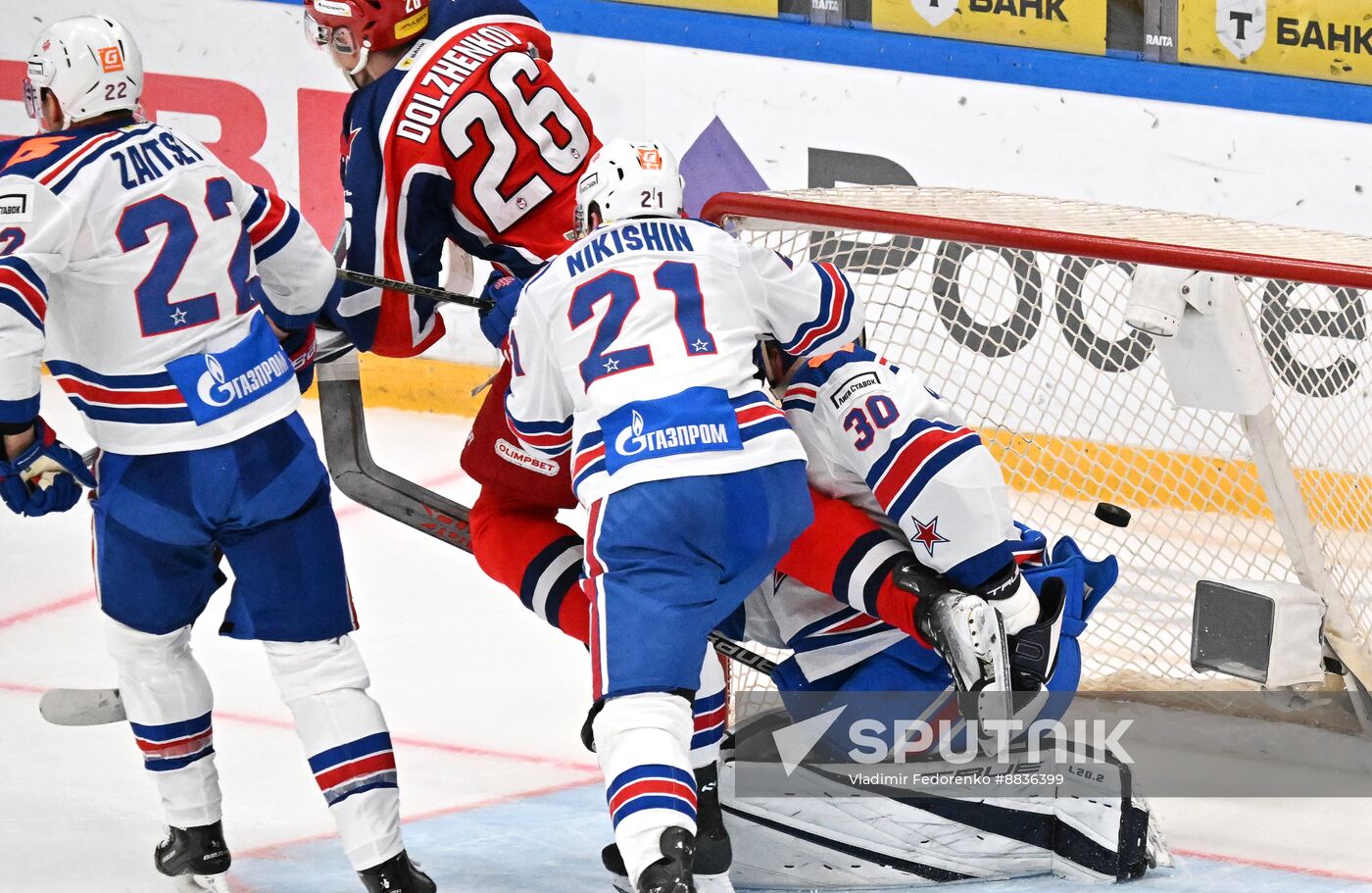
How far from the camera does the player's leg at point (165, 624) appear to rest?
2.74 metres

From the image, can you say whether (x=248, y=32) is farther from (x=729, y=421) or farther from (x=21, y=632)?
(x=729, y=421)

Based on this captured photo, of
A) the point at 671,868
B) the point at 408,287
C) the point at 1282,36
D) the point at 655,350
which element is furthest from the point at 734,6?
the point at 671,868

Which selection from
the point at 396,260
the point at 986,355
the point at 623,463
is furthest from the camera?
the point at 986,355

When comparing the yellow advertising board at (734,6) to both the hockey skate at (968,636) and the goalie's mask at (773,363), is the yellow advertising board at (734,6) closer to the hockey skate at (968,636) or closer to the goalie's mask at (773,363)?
the goalie's mask at (773,363)

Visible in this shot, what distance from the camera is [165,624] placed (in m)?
2.79

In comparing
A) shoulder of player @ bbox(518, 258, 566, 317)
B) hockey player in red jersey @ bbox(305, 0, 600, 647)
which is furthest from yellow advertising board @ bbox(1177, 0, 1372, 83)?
shoulder of player @ bbox(518, 258, 566, 317)

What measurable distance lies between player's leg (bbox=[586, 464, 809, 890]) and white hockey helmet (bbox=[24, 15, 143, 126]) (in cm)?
91

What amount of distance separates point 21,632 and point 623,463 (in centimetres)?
206

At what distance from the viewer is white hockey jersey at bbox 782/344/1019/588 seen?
113 inches

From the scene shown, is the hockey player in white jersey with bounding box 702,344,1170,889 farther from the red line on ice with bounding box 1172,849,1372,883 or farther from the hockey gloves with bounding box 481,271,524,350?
the hockey gloves with bounding box 481,271,524,350

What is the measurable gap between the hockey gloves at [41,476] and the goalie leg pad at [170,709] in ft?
0.66

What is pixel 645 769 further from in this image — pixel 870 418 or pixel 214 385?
pixel 214 385

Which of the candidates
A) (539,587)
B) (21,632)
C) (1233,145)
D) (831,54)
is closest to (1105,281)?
(1233,145)

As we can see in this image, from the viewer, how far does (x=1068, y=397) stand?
13.4 feet
